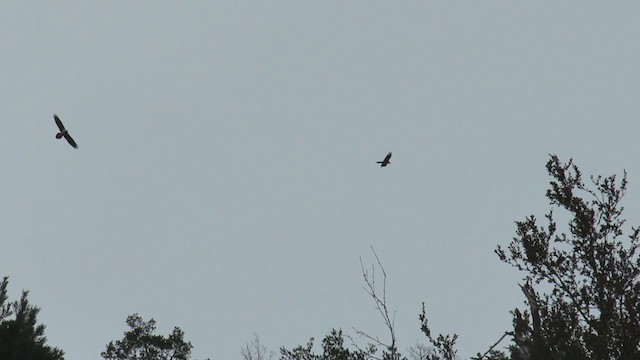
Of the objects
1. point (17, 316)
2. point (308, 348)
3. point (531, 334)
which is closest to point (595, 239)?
point (531, 334)

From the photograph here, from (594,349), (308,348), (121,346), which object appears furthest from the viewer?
(121,346)

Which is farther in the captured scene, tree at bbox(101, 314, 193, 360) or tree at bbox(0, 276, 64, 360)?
tree at bbox(101, 314, 193, 360)

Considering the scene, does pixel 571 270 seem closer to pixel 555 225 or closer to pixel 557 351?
pixel 555 225

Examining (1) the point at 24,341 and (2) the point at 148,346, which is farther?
(2) the point at 148,346

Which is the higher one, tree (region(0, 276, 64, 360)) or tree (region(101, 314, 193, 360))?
tree (region(101, 314, 193, 360))

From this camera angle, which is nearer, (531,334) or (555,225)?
(531,334)

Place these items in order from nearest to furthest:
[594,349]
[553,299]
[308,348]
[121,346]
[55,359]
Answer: [594,349] → [553,299] → [55,359] → [308,348] → [121,346]

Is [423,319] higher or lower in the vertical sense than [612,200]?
lower

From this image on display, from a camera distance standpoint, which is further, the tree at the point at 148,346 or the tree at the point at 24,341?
the tree at the point at 148,346

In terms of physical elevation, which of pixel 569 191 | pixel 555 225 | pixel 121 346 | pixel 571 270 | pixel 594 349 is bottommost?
pixel 594 349

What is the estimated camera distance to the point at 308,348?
80.9 feet

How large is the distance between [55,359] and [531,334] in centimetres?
978

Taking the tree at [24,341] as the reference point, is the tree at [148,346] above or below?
above

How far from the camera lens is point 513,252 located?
11258 mm
